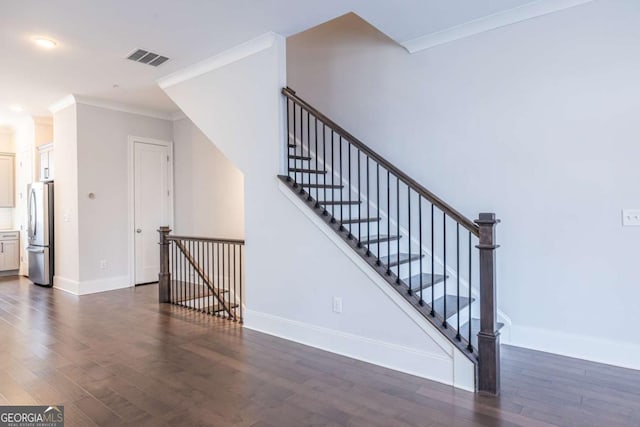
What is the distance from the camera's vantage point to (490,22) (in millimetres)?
3322

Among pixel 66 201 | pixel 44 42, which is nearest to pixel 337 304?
pixel 44 42

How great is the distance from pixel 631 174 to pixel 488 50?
147 centimetres

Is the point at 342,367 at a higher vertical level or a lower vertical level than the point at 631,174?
lower

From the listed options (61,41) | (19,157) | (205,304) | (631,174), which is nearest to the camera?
(631,174)

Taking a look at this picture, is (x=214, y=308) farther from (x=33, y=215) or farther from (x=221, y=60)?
(x=33, y=215)

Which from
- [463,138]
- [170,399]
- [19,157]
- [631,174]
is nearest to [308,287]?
[170,399]

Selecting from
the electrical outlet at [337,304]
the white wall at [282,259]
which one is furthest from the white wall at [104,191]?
the electrical outlet at [337,304]

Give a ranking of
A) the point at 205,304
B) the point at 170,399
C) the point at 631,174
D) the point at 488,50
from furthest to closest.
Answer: the point at 205,304 → the point at 488,50 → the point at 631,174 → the point at 170,399

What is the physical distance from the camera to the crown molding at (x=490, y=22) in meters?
3.04

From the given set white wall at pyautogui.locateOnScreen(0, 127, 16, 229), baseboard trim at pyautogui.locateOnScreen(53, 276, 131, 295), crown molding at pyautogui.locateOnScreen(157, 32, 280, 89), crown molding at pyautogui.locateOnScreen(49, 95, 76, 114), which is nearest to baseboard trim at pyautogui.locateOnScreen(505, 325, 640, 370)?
crown molding at pyautogui.locateOnScreen(157, 32, 280, 89)

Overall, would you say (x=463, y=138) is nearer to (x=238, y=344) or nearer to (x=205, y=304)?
(x=238, y=344)

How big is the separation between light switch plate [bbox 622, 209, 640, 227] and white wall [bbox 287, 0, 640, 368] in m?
0.04

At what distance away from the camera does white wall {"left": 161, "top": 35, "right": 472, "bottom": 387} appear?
2930mm

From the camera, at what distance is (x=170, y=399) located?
244 centimetres
